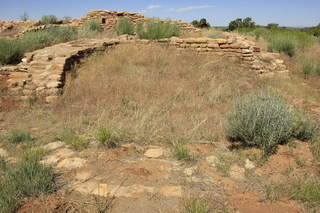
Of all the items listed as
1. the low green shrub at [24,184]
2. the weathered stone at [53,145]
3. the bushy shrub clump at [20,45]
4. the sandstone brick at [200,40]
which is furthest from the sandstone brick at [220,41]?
the low green shrub at [24,184]

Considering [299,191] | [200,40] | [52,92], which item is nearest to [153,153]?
[299,191]

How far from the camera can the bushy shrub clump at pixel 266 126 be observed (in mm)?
3008

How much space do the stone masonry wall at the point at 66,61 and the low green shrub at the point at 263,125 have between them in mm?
3739

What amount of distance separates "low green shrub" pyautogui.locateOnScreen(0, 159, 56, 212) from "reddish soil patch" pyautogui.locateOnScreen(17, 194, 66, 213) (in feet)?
0.19

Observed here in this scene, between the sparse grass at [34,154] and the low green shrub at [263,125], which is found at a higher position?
the low green shrub at [263,125]

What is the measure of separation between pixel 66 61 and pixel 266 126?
188 inches

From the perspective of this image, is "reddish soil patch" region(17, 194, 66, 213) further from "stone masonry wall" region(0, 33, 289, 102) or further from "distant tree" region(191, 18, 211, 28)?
"distant tree" region(191, 18, 211, 28)

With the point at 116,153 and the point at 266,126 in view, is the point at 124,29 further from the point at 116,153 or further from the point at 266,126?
the point at 266,126

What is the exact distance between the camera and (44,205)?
208 cm

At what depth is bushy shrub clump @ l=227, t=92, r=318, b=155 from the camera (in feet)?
9.87

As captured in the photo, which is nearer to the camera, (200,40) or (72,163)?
(72,163)

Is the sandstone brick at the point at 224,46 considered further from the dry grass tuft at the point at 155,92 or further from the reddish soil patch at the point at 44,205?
the reddish soil patch at the point at 44,205

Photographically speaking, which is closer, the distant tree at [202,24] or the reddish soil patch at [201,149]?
the reddish soil patch at [201,149]

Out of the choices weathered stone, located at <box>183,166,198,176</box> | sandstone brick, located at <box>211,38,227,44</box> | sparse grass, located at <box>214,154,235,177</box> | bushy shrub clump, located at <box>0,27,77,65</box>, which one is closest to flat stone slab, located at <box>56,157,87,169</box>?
weathered stone, located at <box>183,166,198,176</box>
